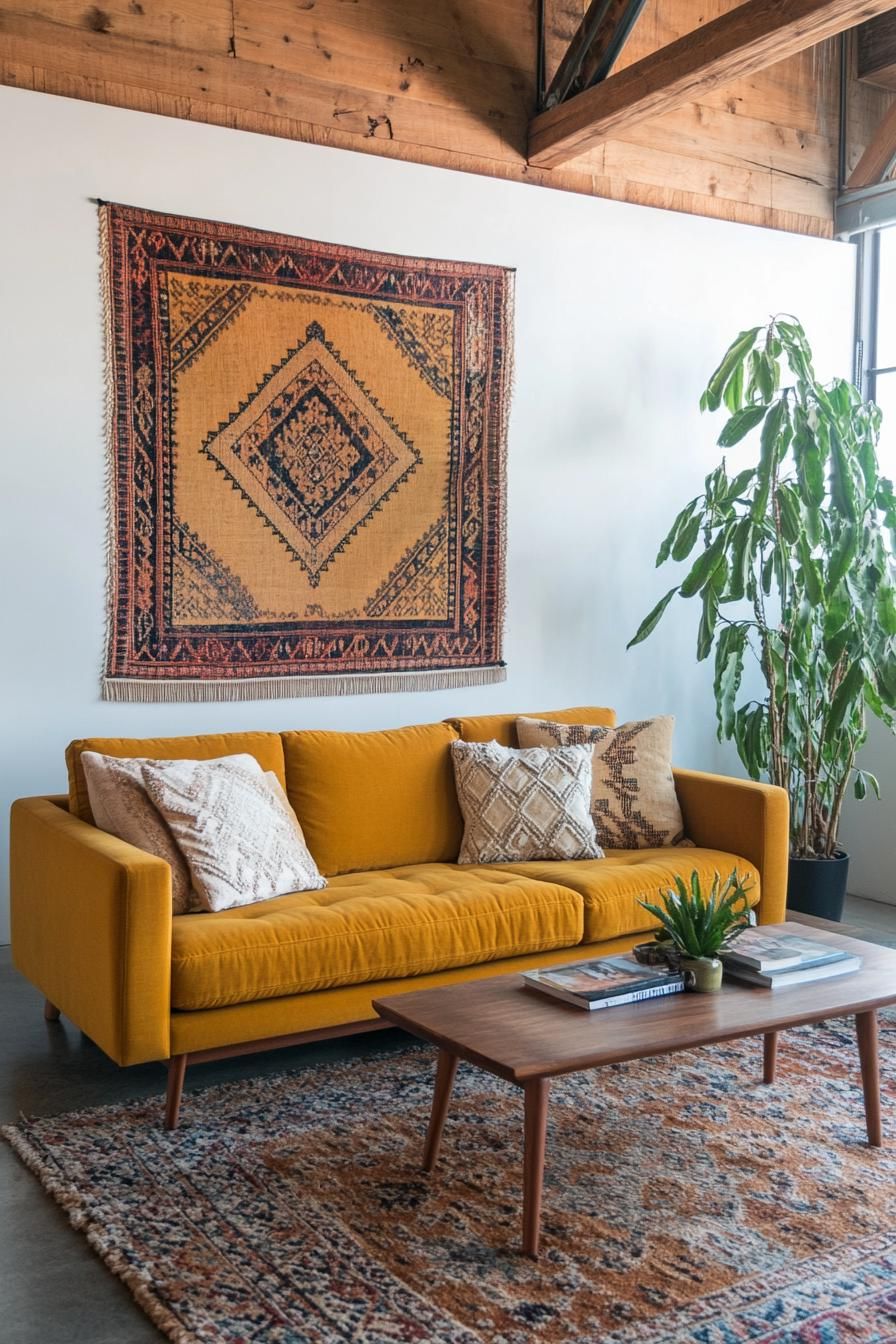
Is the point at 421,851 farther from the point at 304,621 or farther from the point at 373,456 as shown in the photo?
the point at 373,456

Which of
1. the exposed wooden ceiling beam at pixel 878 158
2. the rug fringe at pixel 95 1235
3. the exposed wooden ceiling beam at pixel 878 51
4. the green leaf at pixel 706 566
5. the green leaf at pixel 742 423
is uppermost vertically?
the exposed wooden ceiling beam at pixel 878 51

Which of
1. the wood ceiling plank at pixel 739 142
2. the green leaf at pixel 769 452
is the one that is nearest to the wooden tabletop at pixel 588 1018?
the green leaf at pixel 769 452

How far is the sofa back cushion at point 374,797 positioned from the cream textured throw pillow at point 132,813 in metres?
0.53

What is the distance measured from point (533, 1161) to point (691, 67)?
341 centimetres

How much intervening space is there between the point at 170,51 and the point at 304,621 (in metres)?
1.84

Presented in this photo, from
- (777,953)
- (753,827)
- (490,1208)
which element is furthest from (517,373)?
(490,1208)

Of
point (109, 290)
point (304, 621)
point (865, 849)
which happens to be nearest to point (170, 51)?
point (109, 290)

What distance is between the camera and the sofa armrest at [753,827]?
3.85 metres

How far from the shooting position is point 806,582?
4598 millimetres

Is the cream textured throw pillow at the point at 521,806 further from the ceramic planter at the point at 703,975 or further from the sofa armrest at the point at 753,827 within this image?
the ceramic planter at the point at 703,975

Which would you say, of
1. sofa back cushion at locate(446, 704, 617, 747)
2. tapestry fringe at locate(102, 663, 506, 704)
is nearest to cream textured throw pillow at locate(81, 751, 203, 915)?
tapestry fringe at locate(102, 663, 506, 704)

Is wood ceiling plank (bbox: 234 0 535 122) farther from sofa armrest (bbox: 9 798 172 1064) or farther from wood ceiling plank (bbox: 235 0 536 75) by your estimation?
sofa armrest (bbox: 9 798 172 1064)

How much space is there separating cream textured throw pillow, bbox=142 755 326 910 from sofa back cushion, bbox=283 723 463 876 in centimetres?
21

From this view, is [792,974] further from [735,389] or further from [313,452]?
[735,389]
